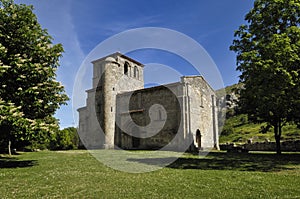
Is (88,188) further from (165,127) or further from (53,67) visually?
(165,127)

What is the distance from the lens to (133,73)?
4347 cm

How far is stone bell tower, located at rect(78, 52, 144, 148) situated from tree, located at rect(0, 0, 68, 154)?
19.6m

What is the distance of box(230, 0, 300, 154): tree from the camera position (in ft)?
48.7

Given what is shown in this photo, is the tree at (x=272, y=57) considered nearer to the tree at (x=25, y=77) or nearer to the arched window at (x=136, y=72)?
the tree at (x=25, y=77)

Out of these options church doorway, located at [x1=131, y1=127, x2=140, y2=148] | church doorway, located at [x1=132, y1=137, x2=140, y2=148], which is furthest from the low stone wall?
church doorway, located at [x1=131, y1=127, x2=140, y2=148]

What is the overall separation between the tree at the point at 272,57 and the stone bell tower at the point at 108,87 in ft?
75.0

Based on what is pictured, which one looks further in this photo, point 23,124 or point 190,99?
point 190,99

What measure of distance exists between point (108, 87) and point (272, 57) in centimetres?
2649

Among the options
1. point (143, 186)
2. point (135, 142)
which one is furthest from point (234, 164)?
point (135, 142)

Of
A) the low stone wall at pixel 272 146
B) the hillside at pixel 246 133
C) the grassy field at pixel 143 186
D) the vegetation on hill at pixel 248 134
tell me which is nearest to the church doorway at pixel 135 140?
the low stone wall at pixel 272 146

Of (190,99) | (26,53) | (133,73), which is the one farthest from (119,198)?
(133,73)

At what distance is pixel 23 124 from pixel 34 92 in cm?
209

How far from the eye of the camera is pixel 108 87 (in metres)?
37.5

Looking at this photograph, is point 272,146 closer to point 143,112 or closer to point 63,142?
point 143,112
